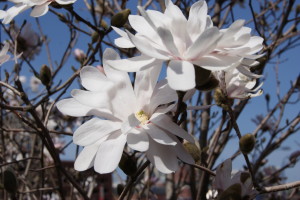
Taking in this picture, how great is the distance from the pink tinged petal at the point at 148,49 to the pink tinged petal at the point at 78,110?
0.14 meters

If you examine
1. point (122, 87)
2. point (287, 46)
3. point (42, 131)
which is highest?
point (122, 87)

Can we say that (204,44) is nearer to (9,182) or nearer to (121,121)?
(121,121)

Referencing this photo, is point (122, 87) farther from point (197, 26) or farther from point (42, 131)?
point (42, 131)

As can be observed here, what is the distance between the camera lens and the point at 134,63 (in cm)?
51

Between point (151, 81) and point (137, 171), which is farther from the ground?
point (151, 81)

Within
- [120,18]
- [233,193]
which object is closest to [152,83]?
[233,193]

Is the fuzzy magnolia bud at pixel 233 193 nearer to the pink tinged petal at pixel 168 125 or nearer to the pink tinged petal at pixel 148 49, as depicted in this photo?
the pink tinged petal at pixel 168 125

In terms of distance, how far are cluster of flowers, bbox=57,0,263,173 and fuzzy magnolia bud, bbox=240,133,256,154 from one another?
0.11 meters

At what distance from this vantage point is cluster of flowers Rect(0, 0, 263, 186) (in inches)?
18.9

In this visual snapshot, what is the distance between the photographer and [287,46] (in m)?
1.79

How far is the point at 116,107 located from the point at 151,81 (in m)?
0.07

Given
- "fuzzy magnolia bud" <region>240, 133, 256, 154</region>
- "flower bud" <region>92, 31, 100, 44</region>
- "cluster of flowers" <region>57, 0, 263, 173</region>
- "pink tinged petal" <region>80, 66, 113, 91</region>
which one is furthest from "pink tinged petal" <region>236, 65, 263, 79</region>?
"flower bud" <region>92, 31, 100, 44</region>

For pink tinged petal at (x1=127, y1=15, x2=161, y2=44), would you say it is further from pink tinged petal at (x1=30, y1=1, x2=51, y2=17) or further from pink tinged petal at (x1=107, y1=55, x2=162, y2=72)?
pink tinged petal at (x1=30, y1=1, x2=51, y2=17)

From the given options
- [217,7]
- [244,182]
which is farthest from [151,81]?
[217,7]
